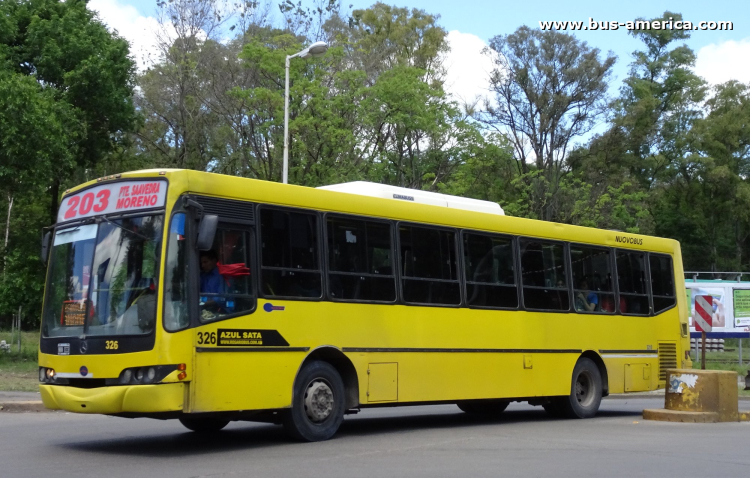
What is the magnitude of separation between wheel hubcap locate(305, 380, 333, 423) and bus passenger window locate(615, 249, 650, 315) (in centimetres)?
700

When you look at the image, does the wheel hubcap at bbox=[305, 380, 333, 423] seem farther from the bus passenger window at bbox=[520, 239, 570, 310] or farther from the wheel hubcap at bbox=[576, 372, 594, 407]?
the wheel hubcap at bbox=[576, 372, 594, 407]

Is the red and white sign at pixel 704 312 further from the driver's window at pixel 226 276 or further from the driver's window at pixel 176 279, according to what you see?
the driver's window at pixel 176 279

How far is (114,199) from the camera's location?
10.7 m

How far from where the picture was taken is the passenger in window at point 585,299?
15.7 metres

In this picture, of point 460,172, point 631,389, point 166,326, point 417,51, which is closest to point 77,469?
point 166,326

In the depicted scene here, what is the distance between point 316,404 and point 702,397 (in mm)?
6474

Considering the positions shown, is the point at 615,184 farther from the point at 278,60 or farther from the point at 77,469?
the point at 77,469

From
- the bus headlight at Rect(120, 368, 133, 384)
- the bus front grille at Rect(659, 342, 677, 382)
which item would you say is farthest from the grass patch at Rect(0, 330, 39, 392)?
the bus front grille at Rect(659, 342, 677, 382)

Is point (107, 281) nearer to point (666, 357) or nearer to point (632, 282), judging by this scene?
point (632, 282)

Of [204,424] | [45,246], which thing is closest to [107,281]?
[45,246]

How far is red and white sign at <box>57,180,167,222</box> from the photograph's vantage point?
33.9 ft

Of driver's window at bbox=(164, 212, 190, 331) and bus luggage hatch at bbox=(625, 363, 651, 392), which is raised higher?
driver's window at bbox=(164, 212, 190, 331)

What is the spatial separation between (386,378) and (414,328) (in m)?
0.84

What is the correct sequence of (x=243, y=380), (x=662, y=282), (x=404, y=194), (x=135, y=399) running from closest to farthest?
(x=135, y=399)
(x=243, y=380)
(x=404, y=194)
(x=662, y=282)
